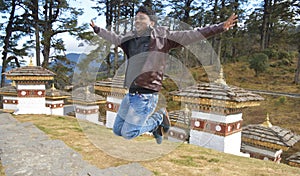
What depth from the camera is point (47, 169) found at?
3.02 m

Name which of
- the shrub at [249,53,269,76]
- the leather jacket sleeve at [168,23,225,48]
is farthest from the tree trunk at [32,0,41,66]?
the shrub at [249,53,269,76]

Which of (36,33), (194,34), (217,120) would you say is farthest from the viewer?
(36,33)

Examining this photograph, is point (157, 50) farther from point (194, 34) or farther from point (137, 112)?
point (137, 112)

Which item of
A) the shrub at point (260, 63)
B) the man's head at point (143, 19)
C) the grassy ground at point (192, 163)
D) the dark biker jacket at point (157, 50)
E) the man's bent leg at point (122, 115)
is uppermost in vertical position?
the shrub at point (260, 63)

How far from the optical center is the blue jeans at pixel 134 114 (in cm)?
248

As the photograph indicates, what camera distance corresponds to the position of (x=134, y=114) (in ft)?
8.12

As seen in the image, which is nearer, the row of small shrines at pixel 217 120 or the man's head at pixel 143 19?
the man's head at pixel 143 19

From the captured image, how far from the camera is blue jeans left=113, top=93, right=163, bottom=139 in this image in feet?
8.14

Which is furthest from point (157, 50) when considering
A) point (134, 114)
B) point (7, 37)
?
point (7, 37)

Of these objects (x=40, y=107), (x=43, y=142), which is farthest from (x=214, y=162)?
(x=40, y=107)

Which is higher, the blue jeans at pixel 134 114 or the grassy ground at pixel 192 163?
the blue jeans at pixel 134 114

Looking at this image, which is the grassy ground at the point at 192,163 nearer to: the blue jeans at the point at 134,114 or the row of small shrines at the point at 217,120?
the row of small shrines at the point at 217,120

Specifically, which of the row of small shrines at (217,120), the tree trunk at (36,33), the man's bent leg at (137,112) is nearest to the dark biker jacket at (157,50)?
the man's bent leg at (137,112)

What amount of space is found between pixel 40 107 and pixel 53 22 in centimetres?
1108
